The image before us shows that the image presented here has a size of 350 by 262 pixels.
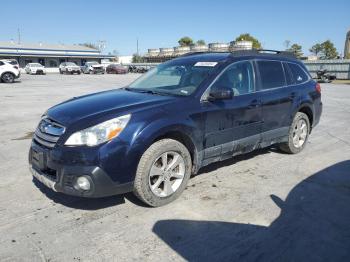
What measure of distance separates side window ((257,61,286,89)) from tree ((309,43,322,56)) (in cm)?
9361

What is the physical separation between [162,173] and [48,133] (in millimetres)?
1372

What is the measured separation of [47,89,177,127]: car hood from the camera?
12.6 feet

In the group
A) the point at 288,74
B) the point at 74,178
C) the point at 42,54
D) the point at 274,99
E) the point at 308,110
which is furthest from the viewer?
the point at 42,54

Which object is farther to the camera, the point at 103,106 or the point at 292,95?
the point at 292,95

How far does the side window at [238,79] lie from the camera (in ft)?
15.5

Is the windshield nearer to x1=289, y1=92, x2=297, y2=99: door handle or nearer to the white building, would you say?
x1=289, y1=92, x2=297, y2=99: door handle

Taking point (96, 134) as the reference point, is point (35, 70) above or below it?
below

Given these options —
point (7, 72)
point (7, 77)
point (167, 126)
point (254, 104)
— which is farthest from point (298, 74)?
point (7, 77)

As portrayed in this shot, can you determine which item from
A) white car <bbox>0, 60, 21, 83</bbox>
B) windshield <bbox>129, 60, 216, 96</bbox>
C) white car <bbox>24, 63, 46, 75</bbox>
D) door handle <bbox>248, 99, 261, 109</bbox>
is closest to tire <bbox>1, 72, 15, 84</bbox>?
white car <bbox>0, 60, 21, 83</bbox>

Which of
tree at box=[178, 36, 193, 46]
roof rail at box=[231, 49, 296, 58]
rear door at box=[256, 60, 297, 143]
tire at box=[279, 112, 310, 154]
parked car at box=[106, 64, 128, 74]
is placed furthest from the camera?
tree at box=[178, 36, 193, 46]

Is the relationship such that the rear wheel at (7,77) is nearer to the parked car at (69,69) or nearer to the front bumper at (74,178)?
the parked car at (69,69)

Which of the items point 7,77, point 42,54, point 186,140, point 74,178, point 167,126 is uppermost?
point 42,54

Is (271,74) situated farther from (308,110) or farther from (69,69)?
(69,69)

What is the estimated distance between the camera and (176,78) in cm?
509
